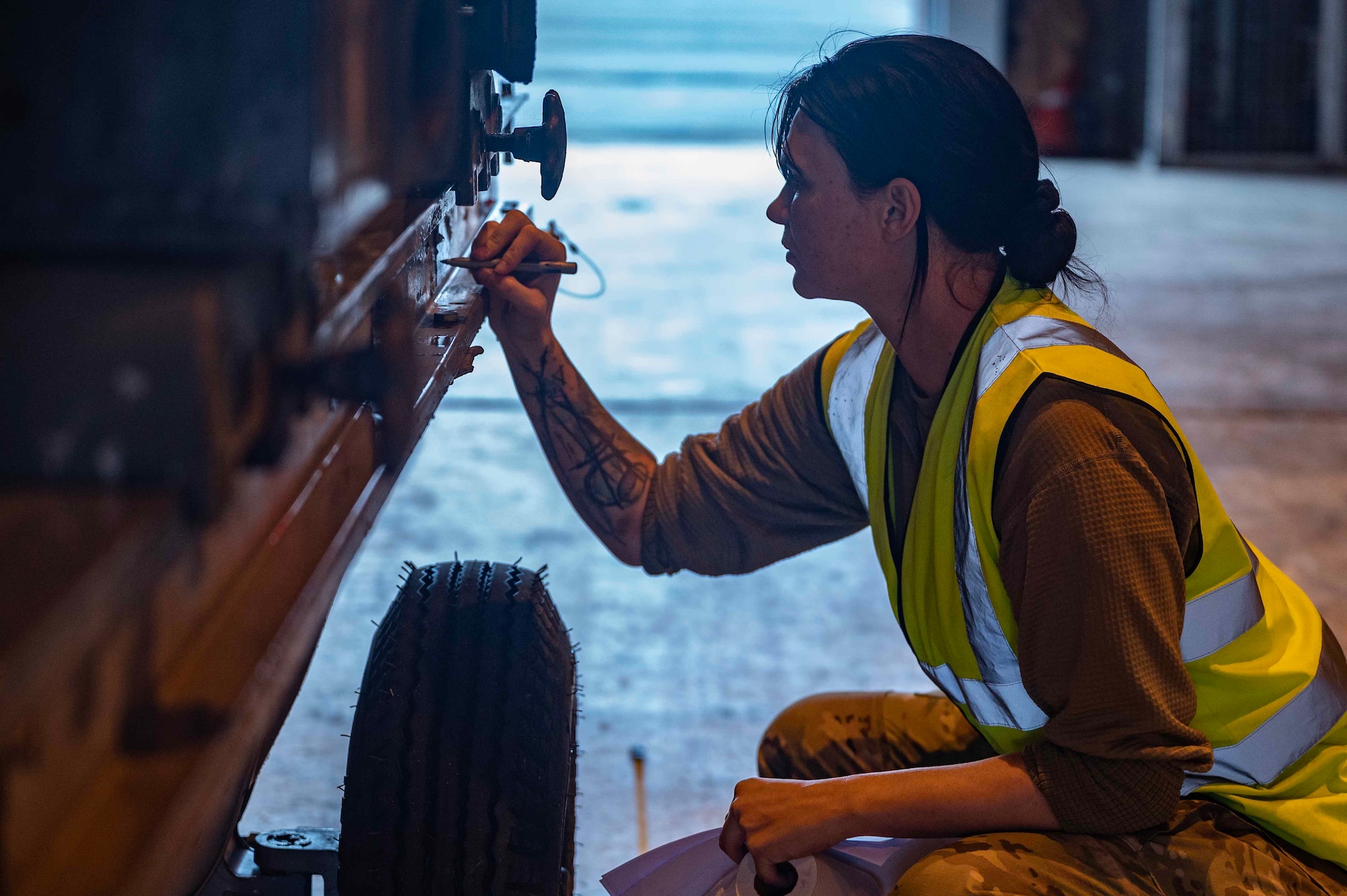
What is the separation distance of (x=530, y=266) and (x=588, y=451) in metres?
0.27

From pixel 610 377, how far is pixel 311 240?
145 inches

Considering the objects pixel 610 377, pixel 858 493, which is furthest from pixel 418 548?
pixel 858 493

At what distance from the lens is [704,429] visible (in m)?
3.69

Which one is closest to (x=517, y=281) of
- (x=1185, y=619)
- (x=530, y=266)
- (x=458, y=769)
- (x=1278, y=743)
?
(x=530, y=266)

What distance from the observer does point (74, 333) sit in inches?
21.5

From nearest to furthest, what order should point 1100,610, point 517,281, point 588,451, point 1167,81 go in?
point 1100,610, point 517,281, point 588,451, point 1167,81

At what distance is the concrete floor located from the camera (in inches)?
88.8

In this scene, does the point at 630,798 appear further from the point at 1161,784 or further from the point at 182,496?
the point at 182,496

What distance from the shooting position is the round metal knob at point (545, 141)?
4.09 ft

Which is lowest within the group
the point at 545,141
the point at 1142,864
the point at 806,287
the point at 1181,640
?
the point at 1142,864

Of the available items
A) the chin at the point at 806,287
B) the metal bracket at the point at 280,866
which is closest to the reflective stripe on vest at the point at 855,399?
the chin at the point at 806,287

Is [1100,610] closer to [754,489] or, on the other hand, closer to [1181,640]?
[1181,640]

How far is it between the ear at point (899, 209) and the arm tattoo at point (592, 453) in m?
0.42

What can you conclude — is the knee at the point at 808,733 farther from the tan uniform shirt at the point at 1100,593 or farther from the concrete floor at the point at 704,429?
the tan uniform shirt at the point at 1100,593
